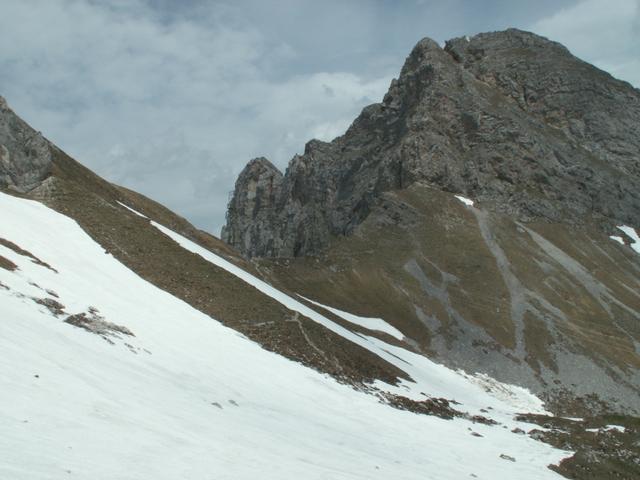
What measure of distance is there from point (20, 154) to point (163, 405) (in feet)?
120

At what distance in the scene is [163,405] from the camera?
68.2ft

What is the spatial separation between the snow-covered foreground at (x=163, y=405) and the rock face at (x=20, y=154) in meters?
5.39

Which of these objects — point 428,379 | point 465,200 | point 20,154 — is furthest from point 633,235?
point 20,154

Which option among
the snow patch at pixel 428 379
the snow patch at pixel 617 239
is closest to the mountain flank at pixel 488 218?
the snow patch at pixel 617 239

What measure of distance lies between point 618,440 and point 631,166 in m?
144

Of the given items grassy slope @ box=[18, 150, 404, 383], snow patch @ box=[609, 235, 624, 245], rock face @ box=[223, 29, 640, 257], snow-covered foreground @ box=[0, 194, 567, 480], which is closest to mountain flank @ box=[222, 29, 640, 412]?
rock face @ box=[223, 29, 640, 257]

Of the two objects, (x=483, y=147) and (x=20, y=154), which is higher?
(x=483, y=147)

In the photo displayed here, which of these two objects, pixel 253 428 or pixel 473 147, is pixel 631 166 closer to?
pixel 473 147

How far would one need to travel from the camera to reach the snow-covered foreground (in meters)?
15.4

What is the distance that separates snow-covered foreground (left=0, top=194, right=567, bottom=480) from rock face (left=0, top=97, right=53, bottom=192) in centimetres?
539

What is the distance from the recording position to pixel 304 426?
25.7m

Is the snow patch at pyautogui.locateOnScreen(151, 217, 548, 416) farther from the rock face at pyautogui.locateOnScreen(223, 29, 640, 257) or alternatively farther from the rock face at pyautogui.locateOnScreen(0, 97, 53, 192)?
the rock face at pyautogui.locateOnScreen(223, 29, 640, 257)

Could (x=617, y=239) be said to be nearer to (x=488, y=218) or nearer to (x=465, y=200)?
(x=488, y=218)

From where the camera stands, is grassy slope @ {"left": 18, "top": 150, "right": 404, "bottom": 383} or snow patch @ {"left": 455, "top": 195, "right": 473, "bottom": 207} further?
snow patch @ {"left": 455, "top": 195, "right": 473, "bottom": 207}
